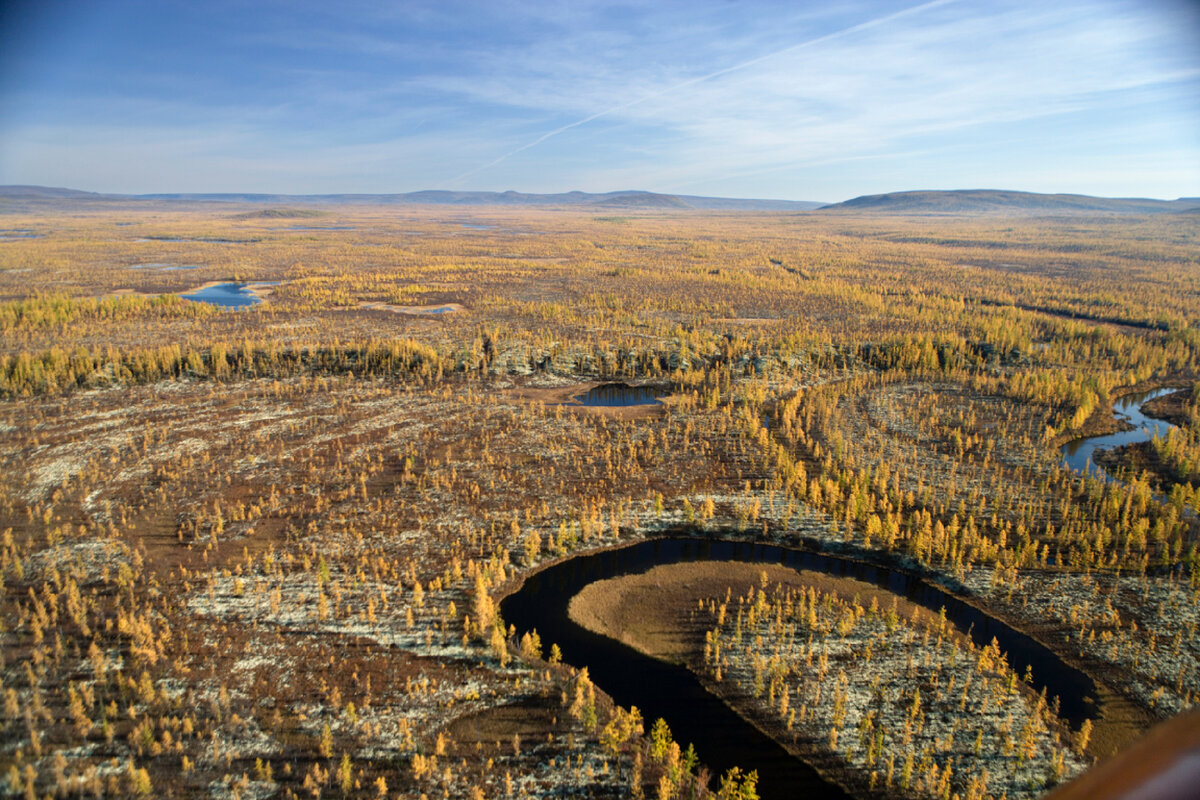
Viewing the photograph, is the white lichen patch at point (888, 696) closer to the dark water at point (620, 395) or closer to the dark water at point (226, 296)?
the dark water at point (620, 395)

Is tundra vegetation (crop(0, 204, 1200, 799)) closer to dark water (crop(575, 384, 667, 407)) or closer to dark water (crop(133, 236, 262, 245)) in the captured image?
Result: dark water (crop(575, 384, 667, 407))

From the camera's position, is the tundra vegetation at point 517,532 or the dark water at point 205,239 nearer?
the tundra vegetation at point 517,532

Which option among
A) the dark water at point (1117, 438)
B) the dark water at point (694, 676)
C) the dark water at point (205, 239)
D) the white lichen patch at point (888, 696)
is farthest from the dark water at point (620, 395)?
the dark water at point (205, 239)

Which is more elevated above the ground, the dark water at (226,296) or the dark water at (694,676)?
the dark water at (226,296)

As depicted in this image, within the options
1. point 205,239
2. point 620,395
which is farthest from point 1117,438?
point 205,239

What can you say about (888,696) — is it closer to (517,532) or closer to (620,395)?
(517,532)
